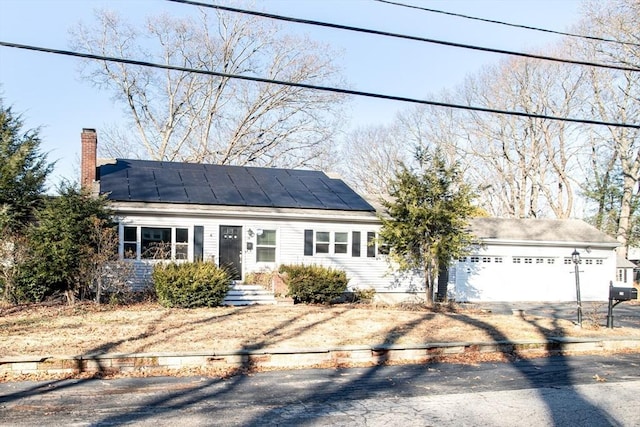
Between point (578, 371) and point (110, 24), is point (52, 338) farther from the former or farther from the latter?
point (110, 24)

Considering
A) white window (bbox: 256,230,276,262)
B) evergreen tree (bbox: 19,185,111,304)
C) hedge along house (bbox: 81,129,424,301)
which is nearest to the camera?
evergreen tree (bbox: 19,185,111,304)

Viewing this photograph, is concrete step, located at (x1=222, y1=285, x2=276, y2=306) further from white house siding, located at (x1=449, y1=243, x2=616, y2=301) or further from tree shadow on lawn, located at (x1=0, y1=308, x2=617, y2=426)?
white house siding, located at (x1=449, y1=243, x2=616, y2=301)

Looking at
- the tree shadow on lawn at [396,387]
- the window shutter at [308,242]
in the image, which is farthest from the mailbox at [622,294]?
the window shutter at [308,242]

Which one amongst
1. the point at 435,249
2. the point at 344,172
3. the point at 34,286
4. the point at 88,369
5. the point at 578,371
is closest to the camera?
the point at 88,369

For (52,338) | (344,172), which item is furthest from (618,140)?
(52,338)

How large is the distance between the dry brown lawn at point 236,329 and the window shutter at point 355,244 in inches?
196

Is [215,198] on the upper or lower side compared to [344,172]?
lower

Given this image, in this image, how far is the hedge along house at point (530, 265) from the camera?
80.4 ft

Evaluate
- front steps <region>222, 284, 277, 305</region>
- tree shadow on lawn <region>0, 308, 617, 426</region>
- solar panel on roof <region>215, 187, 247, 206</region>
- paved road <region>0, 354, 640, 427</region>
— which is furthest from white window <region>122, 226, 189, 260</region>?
paved road <region>0, 354, 640, 427</region>

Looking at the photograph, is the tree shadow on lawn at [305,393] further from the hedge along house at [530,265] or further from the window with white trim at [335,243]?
the hedge along house at [530,265]

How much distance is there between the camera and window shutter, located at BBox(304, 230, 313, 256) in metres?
21.0

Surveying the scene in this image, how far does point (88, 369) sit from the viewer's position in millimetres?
9477

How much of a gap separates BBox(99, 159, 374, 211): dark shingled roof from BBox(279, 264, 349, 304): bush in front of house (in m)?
3.40

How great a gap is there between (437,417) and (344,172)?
43576 millimetres
